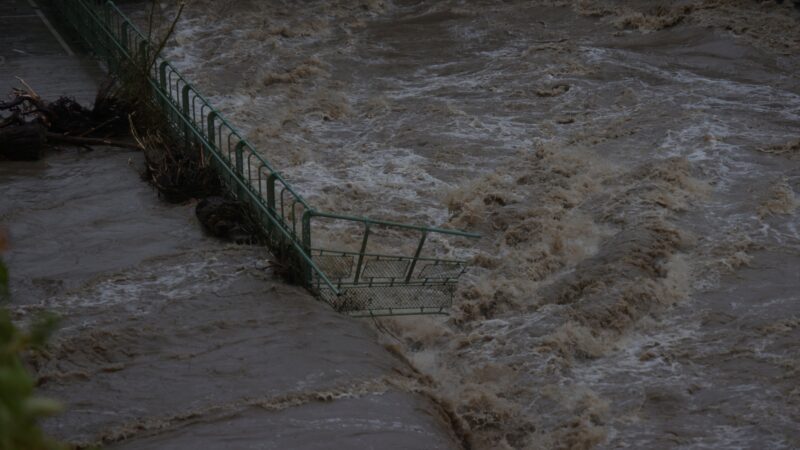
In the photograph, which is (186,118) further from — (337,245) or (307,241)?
(307,241)

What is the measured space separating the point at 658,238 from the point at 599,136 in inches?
130

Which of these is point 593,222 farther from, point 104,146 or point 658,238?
point 104,146

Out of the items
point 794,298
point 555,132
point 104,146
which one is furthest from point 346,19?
point 794,298

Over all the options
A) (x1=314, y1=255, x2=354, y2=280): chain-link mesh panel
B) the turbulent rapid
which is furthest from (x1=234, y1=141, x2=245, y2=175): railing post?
the turbulent rapid

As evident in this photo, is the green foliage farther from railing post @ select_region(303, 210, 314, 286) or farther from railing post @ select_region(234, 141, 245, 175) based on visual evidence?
railing post @ select_region(234, 141, 245, 175)

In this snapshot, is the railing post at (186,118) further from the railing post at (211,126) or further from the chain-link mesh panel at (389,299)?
the chain-link mesh panel at (389,299)

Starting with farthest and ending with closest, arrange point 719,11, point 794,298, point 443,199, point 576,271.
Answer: point 719,11
point 443,199
point 576,271
point 794,298

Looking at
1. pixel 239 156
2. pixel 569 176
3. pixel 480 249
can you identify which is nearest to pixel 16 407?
pixel 239 156

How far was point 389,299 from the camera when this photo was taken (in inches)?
349

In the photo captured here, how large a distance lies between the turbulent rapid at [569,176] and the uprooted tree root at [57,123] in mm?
1826

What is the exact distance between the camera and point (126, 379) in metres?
7.30

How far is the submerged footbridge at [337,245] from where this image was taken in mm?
8680

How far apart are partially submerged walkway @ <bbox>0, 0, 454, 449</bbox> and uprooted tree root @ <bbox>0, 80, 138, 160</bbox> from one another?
0.54 meters

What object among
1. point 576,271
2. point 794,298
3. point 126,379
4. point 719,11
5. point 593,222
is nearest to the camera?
point 126,379
